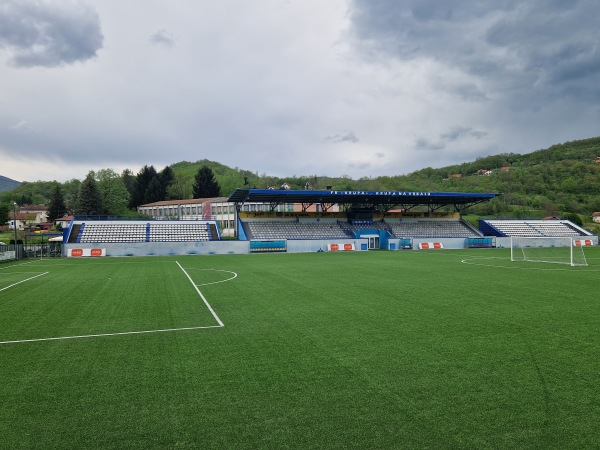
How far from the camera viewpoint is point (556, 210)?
83.8 m

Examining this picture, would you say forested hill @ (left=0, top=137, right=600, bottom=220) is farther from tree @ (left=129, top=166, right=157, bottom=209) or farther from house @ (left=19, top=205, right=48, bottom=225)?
house @ (left=19, top=205, right=48, bottom=225)

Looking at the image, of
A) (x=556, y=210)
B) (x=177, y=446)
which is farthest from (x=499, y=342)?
(x=556, y=210)

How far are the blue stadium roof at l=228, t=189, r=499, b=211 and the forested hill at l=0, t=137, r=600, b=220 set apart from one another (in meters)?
32.9

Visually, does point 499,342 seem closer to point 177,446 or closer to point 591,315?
point 591,315

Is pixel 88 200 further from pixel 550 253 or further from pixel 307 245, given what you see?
pixel 550 253

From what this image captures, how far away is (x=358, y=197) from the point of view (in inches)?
2050

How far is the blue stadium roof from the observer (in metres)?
48.8

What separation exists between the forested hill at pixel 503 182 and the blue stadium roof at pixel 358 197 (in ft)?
108

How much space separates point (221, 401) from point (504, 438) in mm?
3397

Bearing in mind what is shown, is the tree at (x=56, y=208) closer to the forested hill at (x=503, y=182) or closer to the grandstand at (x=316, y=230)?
the forested hill at (x=503, y=182)

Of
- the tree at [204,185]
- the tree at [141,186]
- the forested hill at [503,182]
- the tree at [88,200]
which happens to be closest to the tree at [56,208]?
the forested hill at [503,182]

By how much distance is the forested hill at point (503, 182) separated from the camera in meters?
94.2

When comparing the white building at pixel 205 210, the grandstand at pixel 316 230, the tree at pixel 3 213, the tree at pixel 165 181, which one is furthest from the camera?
the tree at pixel 165 181

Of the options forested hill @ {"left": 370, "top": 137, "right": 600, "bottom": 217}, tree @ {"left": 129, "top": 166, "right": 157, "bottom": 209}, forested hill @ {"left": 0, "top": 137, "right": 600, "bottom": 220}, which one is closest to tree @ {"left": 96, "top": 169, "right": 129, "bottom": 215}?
forested hill @ {"left": 0, "top": 137, "right": 600, "bottom": 220}
